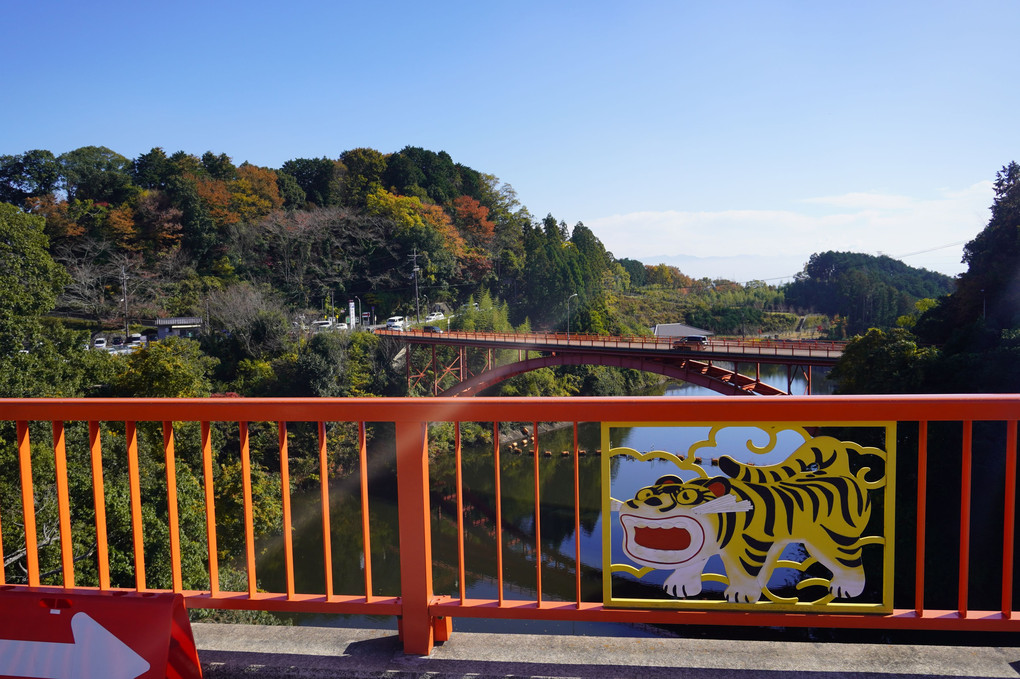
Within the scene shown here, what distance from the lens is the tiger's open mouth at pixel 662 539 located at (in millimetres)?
1655

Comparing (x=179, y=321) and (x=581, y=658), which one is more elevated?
(x=179, y=321)

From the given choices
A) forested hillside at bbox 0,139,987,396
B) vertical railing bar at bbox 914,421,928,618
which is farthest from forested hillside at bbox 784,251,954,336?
vertical railing bar at bbox 914,421,928,618

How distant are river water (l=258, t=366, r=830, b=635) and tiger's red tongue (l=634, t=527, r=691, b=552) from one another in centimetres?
746

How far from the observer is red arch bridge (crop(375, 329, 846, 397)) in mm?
16250

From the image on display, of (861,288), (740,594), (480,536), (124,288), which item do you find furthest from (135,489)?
(861,288)

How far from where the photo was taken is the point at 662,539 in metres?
1.68

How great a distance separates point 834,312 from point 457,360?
1830cm

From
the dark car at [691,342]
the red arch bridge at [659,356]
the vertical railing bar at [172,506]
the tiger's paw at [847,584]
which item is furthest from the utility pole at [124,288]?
the tiger's paw at [847,584]

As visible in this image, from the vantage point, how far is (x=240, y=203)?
108 feet

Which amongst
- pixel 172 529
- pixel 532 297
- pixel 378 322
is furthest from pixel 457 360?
pixel 172 529

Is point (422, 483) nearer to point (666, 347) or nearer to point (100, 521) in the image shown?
point (100, 521)

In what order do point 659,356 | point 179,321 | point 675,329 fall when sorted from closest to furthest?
point 659,356 → point 179,321 → point 675,329

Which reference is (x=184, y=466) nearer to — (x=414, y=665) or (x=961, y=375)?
(x=414, y=665)

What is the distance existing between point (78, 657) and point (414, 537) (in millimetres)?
909
